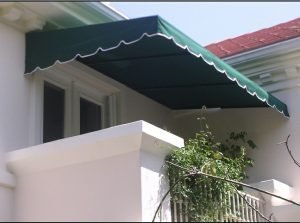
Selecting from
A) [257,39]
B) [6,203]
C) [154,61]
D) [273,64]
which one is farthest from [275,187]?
[6,203]

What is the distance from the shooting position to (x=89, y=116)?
30.4 feet

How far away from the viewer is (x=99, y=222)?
20.4 ft

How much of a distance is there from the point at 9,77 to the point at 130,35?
1.73 metres

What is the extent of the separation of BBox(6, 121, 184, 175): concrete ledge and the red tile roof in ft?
13.7

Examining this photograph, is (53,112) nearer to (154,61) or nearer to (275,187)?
(154,61)

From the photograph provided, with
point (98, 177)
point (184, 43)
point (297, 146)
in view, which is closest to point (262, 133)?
point (297, 146)

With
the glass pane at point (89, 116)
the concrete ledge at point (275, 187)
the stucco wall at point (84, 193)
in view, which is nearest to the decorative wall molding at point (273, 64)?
the concrete ledge at point (275, 187)

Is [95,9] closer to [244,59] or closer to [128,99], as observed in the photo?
[128,99]

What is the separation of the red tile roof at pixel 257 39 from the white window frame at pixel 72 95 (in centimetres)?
236

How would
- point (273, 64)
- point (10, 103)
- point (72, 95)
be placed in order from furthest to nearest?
point (273, 64) < point (72, 95) < point (10, 103)

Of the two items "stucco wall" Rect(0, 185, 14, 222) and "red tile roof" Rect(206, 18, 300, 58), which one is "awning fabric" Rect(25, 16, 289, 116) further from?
"stucco wall" Rect(0, 185, 14, 222)

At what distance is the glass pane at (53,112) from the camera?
8320 mm

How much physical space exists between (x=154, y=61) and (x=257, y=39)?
3391 millimetres

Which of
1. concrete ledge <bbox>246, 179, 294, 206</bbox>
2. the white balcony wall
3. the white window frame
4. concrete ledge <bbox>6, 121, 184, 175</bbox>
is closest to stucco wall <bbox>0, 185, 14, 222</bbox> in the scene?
A: the white balcony wall
